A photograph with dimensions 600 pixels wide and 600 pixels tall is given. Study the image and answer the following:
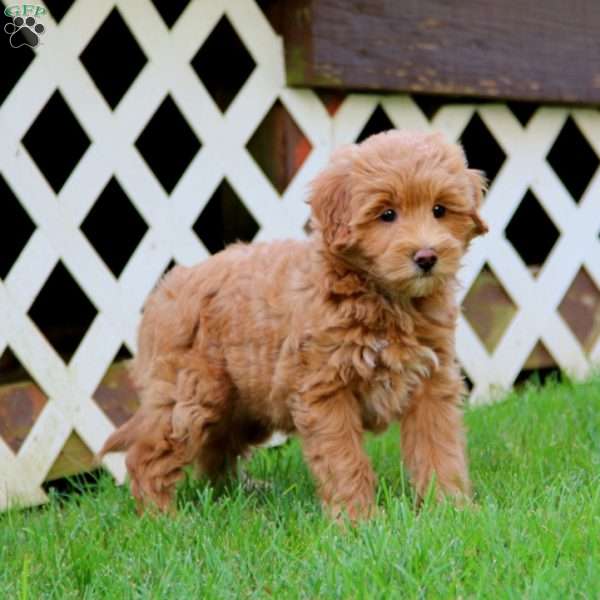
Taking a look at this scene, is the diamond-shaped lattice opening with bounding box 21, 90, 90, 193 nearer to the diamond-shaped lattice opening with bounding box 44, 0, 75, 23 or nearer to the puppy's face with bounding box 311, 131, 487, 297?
the diamond-shaped lattice opening with bounding box 44, 0, 75, 23

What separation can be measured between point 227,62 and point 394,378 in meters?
2.53

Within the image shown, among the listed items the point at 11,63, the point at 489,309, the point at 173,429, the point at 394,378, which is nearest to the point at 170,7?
the point at 11,63

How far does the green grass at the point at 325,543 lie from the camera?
9.56ft

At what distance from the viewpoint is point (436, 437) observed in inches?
152

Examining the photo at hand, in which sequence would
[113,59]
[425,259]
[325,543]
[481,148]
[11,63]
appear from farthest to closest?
[481,148]
[113,59]
[11,63]
[425,259]
[325,543]

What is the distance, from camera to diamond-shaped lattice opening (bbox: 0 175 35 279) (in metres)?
6.87

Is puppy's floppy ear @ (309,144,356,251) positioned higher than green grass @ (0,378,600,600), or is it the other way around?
puppy's floppy ear @ (309,144,356,251)

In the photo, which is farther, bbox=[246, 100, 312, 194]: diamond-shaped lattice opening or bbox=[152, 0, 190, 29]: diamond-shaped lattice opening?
bbox=[152, 0, 190, 29]: diamond-shaped lattice opening

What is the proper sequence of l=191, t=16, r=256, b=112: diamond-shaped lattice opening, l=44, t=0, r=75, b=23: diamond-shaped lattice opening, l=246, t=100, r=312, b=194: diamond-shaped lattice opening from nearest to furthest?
l=246, t=100, r=312, b=194: diamond-shaped lattice opening < l=191, t=16, r=256, b=112: diamond-shaped lattice opening < l=44, t=0, r=75, b=23: diamond-shaped lattice opening

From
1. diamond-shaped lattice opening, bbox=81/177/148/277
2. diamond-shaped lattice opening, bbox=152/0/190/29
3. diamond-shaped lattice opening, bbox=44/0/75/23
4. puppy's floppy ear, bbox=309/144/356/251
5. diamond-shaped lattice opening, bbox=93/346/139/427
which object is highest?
diamond-shaped lattice opening, bbox=152/0/190/29

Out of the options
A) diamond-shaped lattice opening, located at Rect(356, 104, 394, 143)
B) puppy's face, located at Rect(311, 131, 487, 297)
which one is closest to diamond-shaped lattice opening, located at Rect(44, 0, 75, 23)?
diamond-shaped lattice opening, located at Rect(356, 104, 394, 143)

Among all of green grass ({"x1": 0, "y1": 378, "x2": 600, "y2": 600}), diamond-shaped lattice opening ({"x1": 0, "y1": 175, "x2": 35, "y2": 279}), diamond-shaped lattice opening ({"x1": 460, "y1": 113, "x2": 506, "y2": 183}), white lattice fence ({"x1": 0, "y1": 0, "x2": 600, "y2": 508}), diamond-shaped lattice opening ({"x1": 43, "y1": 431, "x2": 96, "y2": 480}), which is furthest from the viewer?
diamond-shaped lattice opening ({"x1": 460, "y1": 113, "x2": 506, "y2": 183})

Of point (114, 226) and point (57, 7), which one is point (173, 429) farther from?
point (114, 226)

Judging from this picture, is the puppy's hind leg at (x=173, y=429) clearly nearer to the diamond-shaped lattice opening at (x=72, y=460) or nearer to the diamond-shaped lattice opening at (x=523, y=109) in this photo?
the diamond-shaped lattice opening at (x=72, y=460)
